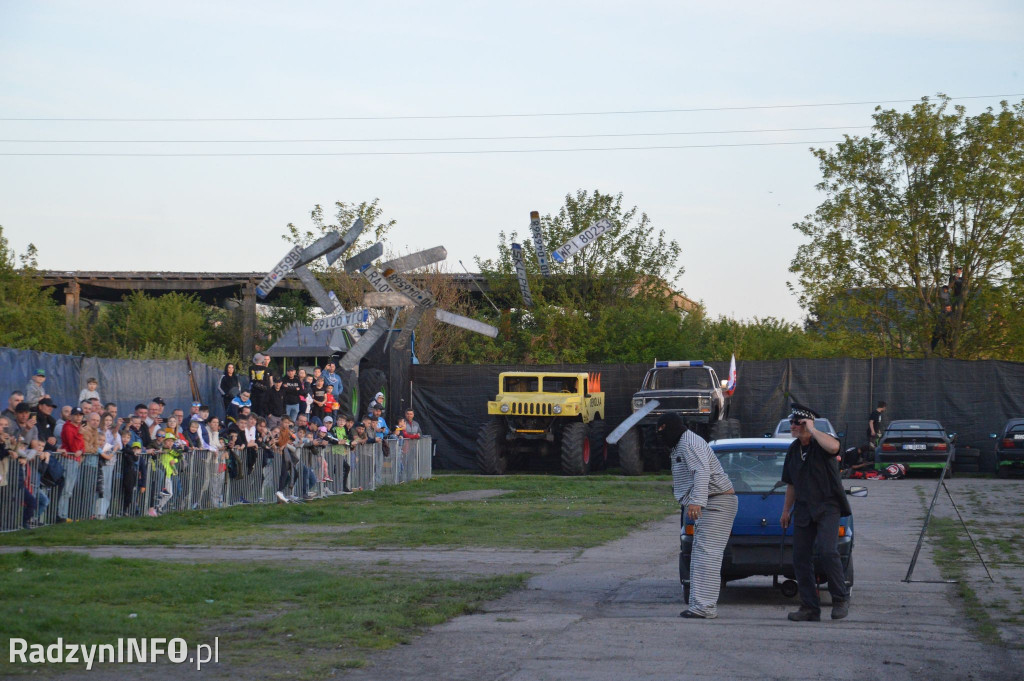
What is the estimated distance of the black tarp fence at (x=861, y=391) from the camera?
32250 millimetres

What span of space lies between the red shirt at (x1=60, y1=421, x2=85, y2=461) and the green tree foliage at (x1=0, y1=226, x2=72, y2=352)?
1535 cm

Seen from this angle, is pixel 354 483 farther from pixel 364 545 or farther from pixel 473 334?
pixel 473 334

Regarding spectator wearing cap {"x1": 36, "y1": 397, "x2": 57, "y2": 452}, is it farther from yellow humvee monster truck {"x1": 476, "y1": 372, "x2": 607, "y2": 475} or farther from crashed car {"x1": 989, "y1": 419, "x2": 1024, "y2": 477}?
crashed car {"x1": 989, "y1": 419, "x2": 1024, "y2": 477}

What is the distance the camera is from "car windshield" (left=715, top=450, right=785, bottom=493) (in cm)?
1079

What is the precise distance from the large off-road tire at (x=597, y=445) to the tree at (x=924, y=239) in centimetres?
935

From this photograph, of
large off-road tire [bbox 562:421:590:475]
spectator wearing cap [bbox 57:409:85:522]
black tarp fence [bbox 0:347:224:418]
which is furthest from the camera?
large off-road tire [bbox 562:421:590:475]

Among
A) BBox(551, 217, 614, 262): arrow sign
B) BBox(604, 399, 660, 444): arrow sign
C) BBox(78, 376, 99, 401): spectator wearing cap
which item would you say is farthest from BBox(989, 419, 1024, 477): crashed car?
BBox(78, 376, 99, 401): spectator wearing cap

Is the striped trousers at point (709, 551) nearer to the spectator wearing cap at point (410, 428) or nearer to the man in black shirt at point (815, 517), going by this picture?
the man in black shirt at point (815, 517)

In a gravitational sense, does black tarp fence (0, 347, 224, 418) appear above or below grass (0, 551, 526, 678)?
above

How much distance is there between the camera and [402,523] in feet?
59.5

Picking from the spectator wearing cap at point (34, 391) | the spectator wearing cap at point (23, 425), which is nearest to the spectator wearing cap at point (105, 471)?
the spectator wearing cap at point (23, 425)

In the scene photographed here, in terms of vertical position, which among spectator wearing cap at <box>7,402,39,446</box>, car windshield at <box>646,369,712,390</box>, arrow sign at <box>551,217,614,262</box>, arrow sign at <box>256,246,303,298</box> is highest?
arrow sign at <box>551,217,614,262</box>

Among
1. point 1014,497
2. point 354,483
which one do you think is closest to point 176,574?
point 354,483

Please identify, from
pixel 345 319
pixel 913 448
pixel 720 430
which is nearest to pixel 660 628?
pixel 345 319
